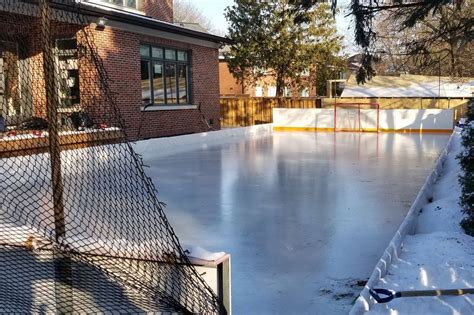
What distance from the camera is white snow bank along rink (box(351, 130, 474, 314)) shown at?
3.96 meters

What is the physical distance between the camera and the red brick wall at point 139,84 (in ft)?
50.7

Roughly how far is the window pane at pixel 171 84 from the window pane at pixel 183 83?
41 centimetres

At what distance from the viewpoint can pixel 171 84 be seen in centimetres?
1872

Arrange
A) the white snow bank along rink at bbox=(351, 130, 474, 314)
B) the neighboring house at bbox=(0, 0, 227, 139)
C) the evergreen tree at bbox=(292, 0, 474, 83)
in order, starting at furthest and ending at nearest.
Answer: the neighboring house at bbox=(0, 0, 227, 139) → the evergreen tree at bbox=(292, 0, 474, 83) → the white snow bank along rink at bbox=(351, 130, 474, 314)

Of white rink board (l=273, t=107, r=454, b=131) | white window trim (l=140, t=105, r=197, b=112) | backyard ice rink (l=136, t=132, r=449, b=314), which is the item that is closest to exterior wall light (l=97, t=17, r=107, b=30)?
white window trim (l=140, t=105, r=197, b=112)

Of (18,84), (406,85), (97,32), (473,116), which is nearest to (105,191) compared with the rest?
(18,84)

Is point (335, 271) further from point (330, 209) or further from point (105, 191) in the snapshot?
point (105, 191)

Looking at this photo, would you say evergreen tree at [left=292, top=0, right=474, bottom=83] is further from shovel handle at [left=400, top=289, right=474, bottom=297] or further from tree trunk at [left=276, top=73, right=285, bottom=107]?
tree trunk at [left=276, top=73, right=285, bottom=107]

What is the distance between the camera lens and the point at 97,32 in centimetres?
1477

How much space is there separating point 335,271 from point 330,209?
282 centimetres

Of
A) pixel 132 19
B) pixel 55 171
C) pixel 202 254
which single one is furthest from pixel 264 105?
pixel 202 254

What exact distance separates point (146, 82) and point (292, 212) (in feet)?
36.0

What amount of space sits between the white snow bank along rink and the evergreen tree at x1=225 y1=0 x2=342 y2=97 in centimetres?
2096

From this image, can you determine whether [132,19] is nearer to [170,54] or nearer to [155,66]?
[155,66]
